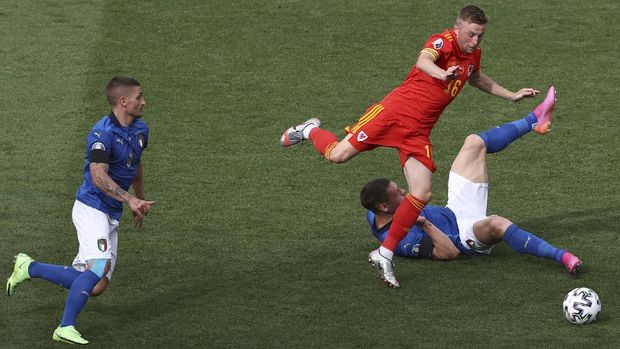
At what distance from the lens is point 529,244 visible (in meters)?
10.6

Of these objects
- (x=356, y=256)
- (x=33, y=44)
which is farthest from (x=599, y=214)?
(x=33, y=44)

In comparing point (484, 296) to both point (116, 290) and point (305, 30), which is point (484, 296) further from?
point (305, 30)

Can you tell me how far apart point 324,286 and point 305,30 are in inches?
256

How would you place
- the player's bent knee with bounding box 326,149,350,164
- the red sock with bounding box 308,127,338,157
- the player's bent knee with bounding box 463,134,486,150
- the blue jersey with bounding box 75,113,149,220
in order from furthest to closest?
the red sock with bounding box 308,127,338,157 → the player's bent knee with bounding box 463,134,486,150 → the player's bent knee with bounding box 326,149,350,164 → the blue jersey with bounding box 75,113,149,220

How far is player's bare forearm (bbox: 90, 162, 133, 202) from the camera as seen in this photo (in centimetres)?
944

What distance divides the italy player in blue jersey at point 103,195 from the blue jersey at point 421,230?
6.96 ft

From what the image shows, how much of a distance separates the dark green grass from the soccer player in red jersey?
2.14 ft

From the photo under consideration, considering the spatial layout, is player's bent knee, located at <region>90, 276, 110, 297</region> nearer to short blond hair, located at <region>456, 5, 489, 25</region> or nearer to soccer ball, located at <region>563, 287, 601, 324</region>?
soccer ball, located at <region>563, 287, 601, 324</region>

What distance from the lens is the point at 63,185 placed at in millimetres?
12680

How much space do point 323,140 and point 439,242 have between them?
1435 mm

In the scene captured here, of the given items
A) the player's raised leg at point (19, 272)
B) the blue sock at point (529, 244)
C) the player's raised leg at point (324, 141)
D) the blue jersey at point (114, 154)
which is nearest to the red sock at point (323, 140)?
the player's raised leg at point (324, 141)

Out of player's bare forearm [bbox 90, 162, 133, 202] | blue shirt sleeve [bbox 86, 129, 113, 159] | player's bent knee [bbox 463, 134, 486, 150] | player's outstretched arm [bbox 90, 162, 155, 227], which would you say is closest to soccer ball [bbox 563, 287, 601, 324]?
player's bent knee [bbox 463, 134, 486, 150]

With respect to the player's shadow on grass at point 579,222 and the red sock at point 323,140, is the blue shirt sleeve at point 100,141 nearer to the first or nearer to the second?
the red sock at point 323,140

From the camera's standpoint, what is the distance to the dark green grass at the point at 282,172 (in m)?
9.85
